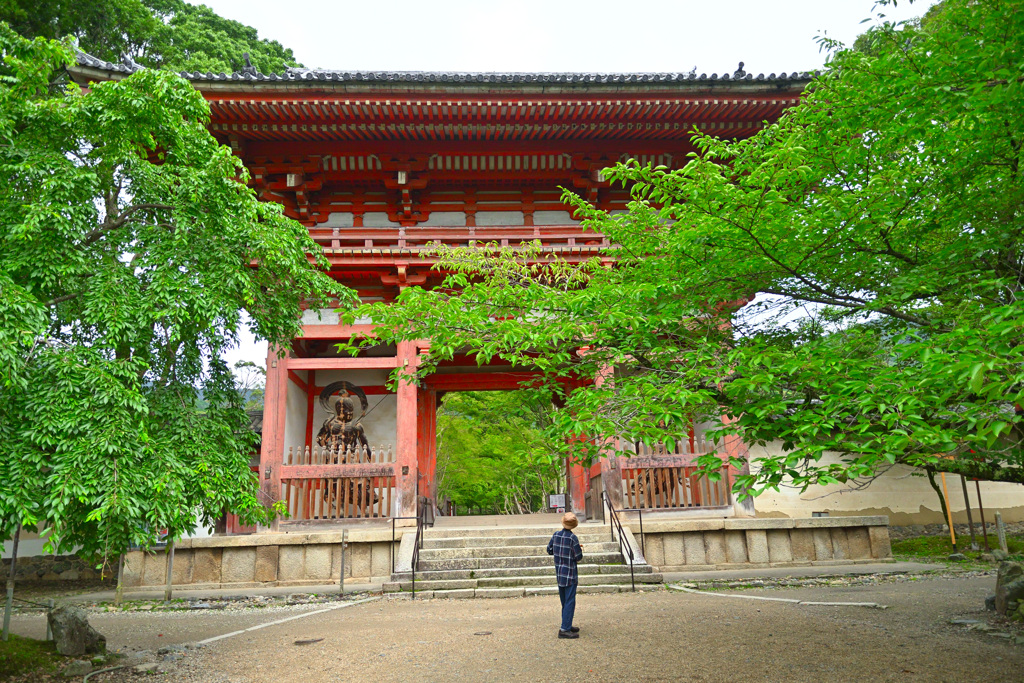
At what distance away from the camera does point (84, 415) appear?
4.29m

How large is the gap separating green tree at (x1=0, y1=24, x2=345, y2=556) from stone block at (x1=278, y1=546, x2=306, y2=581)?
4.52m

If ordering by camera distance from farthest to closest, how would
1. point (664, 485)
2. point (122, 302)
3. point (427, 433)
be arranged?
point (427, 433), point (664, 485), point (122, 302)

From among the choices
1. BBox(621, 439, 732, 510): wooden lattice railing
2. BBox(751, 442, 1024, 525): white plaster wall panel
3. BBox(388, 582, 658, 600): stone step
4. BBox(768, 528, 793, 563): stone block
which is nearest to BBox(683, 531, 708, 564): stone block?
BBox(621, 439, 732, 510): wooden lattice railing

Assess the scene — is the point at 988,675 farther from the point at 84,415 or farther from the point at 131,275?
the point at 131,275

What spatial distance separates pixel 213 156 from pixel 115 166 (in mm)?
907

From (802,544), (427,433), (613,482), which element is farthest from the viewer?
(427,433)

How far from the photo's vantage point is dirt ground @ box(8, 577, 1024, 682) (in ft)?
15.0

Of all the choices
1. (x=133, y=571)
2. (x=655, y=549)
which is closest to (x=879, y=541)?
(x=655, y=549)

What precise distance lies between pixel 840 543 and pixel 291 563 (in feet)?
29.9

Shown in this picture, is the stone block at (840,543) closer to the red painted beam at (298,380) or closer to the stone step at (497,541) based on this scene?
the stone step at (497,541)

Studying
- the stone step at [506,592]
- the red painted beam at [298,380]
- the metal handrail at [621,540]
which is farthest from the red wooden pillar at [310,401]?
the metal handrail at [621,540]

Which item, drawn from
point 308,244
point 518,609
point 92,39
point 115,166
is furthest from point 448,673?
point 92,39

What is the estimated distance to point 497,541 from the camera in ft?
32.1

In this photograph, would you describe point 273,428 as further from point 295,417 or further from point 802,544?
point 802,544
